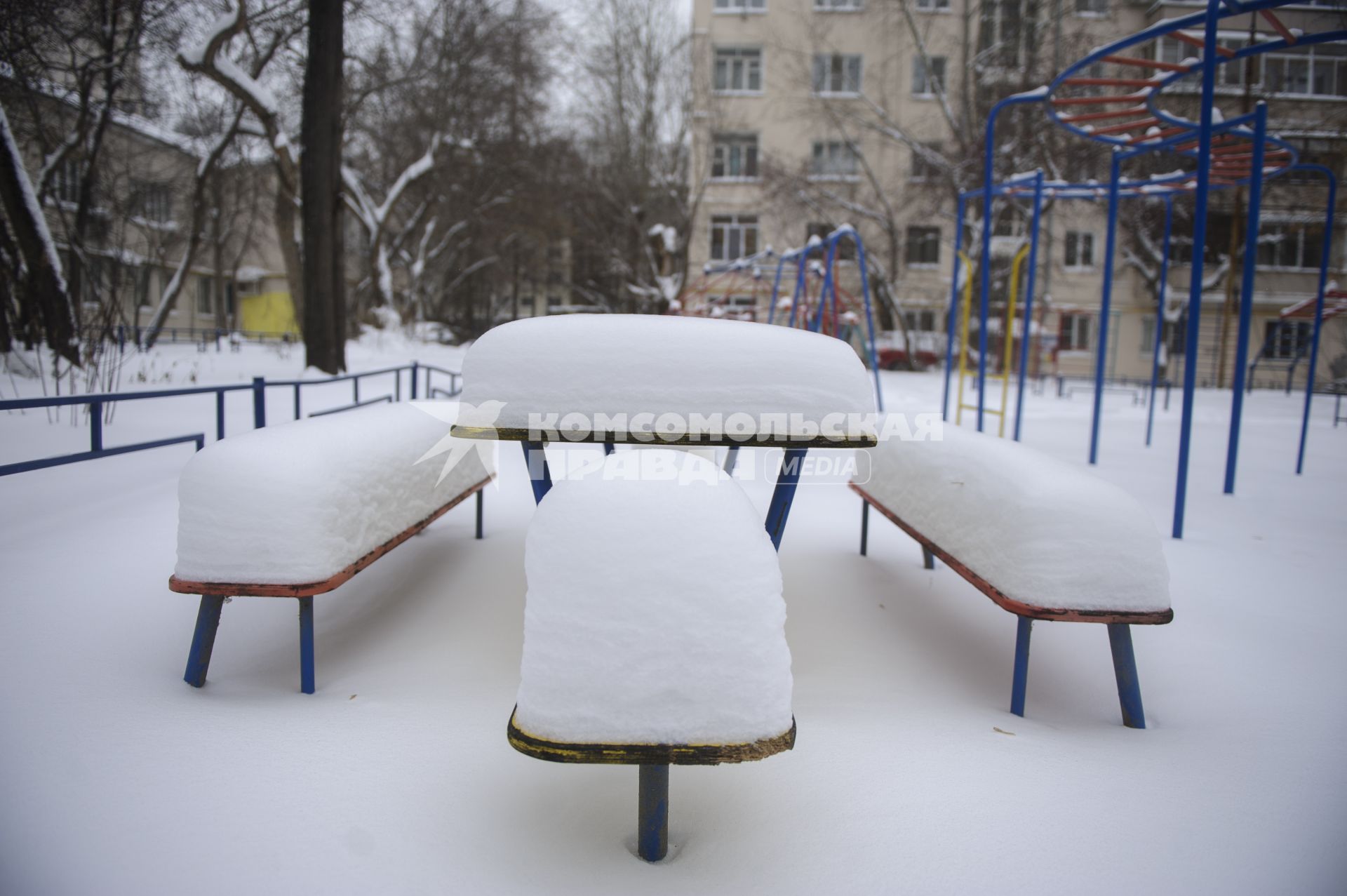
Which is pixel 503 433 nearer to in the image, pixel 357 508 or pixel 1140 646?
pixel 357 508

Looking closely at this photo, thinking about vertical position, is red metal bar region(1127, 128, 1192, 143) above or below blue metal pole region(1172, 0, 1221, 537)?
above

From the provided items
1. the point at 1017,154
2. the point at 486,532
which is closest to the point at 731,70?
the point at 1017,154

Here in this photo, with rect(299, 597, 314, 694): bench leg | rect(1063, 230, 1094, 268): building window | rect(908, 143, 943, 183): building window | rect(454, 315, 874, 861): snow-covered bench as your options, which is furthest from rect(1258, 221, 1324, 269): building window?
rect(299, 597, 314, 694): bench leg

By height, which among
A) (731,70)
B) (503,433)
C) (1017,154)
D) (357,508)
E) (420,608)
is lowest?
(420,608)

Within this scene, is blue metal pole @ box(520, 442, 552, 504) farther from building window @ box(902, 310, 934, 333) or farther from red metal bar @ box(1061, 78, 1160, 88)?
building window @ box(902, 310, 934, 333)

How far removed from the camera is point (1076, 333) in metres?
26.9

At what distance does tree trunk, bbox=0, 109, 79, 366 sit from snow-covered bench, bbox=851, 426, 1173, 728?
8219 mm

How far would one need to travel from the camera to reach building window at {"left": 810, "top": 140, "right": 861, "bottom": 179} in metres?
23.5

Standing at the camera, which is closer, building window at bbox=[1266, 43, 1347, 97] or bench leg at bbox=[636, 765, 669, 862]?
bench leg at bbox=[636, 765, 669, 862]

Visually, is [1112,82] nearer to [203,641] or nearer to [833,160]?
[203,641]

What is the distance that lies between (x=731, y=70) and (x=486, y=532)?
2706cm

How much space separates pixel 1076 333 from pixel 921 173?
10.5 m

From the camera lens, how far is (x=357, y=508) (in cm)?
240

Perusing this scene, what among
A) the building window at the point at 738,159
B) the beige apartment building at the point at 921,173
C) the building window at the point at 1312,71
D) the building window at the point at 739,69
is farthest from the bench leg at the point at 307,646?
the building window at the point at 1312,71
